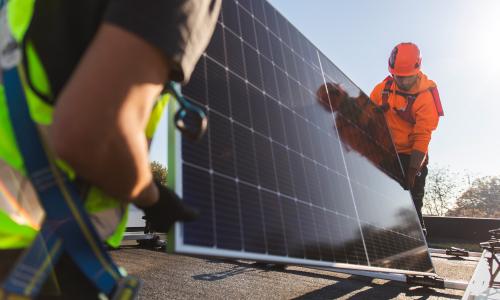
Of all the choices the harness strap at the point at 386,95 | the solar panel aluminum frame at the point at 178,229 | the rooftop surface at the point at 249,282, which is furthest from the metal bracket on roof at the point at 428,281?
the solar panel aluminum frame at the point at 178,229

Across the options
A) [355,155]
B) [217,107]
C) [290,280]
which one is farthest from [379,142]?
[217,107]

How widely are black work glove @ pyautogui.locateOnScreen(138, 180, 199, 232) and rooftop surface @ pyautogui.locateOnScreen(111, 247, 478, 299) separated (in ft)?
11.7

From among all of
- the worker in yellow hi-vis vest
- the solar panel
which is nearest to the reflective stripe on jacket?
the worker in yellow hi-vis vest

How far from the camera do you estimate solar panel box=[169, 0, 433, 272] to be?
2.13m

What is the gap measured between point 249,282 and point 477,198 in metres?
53.7

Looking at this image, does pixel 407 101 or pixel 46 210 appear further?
pixel 407 101

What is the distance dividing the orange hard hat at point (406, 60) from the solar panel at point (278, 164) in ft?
6.05

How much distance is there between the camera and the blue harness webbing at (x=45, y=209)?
110cm

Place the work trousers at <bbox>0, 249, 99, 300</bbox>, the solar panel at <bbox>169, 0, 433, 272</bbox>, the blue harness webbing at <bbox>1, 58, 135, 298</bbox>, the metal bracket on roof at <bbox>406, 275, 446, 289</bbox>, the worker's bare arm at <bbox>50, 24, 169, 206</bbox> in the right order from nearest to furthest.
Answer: the worker's bare arm at <bbox>50, 24, 169, 206</bbox>, the blue harness webbing at <bbox>1, 58, 135, 298</bbox>, the work trousers at <bbox>0, 249, 99, 300</bbox>, the solar panel at <bbox>169, 0, 433, 272</bbox>, the metal bracket on roof at <bbox>406, 275, 446, 289</bbox>

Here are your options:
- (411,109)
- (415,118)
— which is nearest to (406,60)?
(411,109)

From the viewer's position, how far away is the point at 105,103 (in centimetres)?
100

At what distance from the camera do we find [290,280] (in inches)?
255

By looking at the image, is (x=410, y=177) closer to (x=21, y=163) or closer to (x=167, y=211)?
(x=167, y=211)

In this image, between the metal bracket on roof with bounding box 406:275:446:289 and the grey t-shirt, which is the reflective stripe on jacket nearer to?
the grey t-shirt
